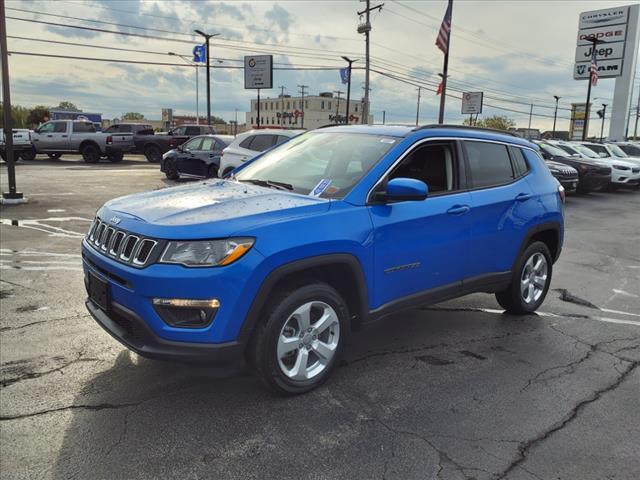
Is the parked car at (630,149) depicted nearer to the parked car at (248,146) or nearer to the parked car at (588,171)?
the parked car at (588,171)

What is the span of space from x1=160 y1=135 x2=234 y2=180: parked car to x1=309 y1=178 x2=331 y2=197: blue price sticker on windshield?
12.5 metres

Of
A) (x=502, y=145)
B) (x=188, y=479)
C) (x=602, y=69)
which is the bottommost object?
(x=188, y=479)

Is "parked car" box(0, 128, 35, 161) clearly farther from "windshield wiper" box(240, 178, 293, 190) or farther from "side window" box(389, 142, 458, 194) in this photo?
"side window" box(389, 142, 458, 194)

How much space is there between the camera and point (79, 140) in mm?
25516

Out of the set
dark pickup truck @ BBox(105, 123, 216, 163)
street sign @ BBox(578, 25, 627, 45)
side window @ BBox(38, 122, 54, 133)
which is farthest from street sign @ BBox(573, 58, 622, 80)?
side window @ BBox(38, 122, 54, 133)

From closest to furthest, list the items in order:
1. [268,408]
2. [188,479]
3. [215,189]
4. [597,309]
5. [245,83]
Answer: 1. [188,479]
2. [268,408]
3. [215,189]
4. [597,309]
5. [245,83]

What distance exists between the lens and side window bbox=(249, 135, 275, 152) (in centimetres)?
1295

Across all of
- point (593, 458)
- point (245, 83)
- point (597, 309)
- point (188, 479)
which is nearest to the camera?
point (188, 479)

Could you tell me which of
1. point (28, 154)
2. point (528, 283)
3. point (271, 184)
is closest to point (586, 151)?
point (528, 283)

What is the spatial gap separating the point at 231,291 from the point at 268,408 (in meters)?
0.87

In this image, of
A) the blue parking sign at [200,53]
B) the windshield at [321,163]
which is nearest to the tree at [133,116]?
the blue parking sign at [200,53]

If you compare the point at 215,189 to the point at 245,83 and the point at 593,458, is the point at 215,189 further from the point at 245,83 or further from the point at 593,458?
the point at 245,83

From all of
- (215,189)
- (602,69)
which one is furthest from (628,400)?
(602,69)

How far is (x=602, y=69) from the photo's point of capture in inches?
1666
